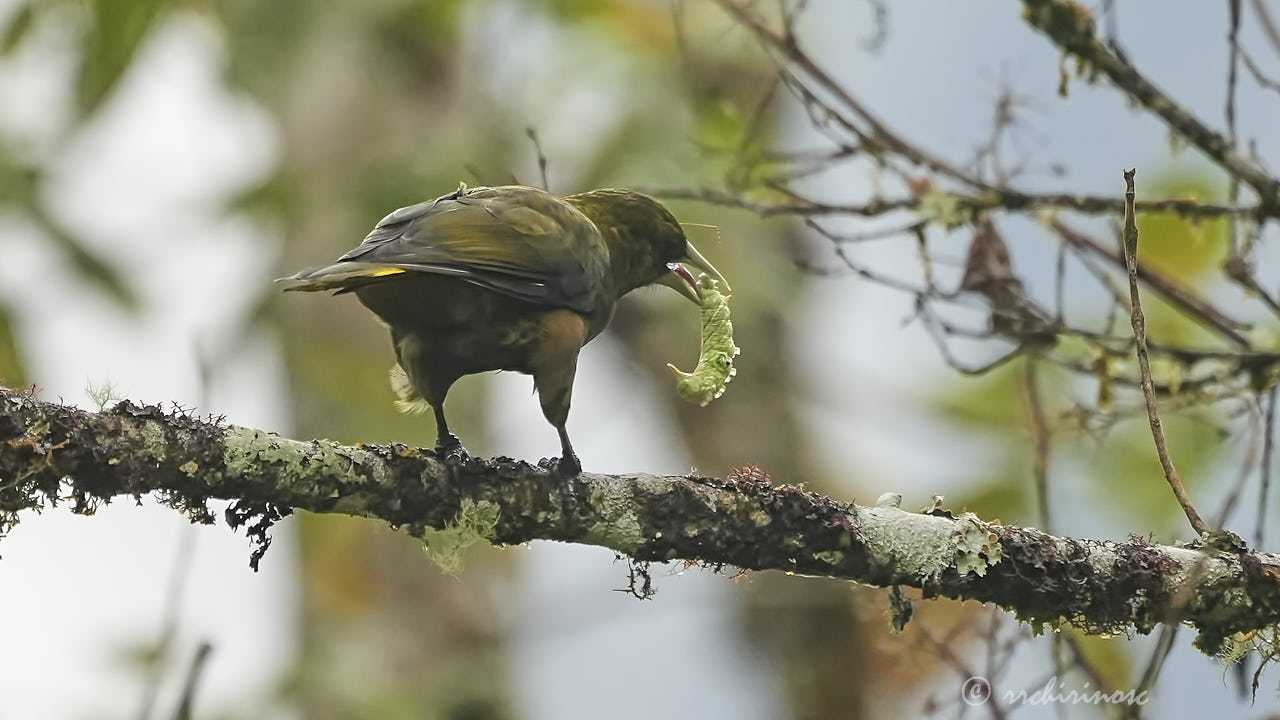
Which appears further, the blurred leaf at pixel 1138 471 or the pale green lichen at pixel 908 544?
the blurred leaf at pixel 1138 471

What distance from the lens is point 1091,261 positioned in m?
4.13

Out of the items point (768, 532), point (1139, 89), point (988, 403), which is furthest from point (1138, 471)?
point (768, 532)

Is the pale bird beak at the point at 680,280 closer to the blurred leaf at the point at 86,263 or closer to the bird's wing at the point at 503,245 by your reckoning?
the bird's wing at the point at 503,245

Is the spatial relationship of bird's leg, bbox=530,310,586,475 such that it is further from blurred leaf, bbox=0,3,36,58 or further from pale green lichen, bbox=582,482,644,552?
blurred leaf, bbox=0,3,36,58

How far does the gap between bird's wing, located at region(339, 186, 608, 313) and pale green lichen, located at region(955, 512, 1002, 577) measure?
126cm

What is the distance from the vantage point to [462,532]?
9.29 feet

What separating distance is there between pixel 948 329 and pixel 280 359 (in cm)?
367

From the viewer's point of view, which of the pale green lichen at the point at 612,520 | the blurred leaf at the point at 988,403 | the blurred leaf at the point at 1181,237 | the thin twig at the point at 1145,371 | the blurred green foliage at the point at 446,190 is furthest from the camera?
the blurred leaf at the point at 988,403

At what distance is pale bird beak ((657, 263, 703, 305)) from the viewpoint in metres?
4.21

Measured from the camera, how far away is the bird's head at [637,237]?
163 inches

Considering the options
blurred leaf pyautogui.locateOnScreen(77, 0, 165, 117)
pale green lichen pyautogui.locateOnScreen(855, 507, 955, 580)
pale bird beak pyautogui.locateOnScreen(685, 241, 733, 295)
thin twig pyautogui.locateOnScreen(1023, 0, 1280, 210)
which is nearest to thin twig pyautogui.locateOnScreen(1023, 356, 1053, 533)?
pale green lichen pyautogui.locateOnScreen(855, 507, 955, 580)

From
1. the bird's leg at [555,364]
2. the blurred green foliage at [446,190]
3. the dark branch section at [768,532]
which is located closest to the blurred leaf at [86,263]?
the blurred green foliage at [446,190]

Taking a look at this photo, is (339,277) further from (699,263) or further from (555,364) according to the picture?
(699,263)

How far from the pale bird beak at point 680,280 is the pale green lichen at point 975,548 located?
1471 millimetres
